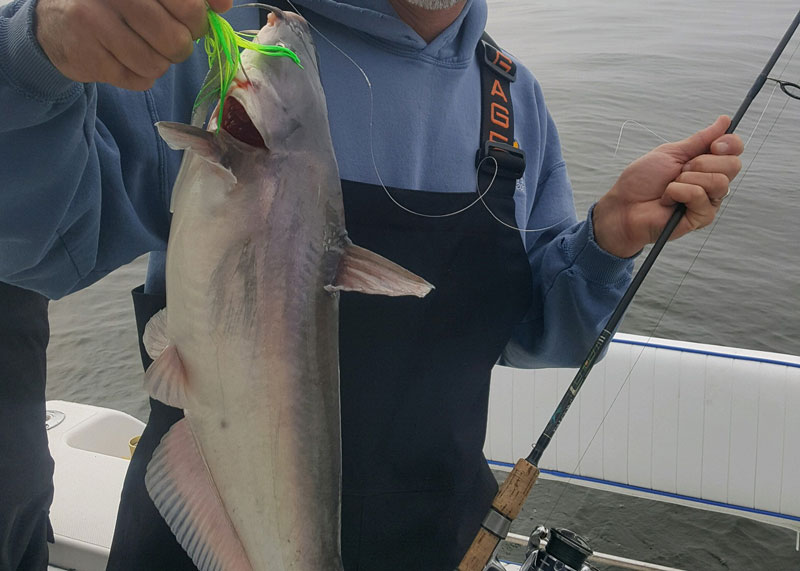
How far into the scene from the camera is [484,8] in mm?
1965

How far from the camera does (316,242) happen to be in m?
1.16

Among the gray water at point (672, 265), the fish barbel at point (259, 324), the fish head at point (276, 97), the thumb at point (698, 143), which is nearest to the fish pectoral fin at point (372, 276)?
the fish barbel at point (259, 324)

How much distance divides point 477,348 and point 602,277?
1.34 feet

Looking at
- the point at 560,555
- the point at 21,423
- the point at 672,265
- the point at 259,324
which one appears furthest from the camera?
the point at 672,265

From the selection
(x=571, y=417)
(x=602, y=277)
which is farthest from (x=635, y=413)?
(x=602, y=277)

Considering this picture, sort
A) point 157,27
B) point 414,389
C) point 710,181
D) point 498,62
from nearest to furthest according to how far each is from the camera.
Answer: point 157,27, point 710,181, point 414,389, point 498,62

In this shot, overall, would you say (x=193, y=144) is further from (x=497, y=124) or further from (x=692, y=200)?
(x=692, y=200)

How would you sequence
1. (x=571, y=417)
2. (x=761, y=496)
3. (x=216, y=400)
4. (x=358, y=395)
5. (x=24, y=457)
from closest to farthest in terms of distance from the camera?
(x=216, y=400) < (x=358, y=395) < (x=24, y=457) < (x=761, y=496) < (x=571, y=417)

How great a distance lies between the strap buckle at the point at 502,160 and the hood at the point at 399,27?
0.26 meters

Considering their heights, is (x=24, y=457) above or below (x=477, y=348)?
below

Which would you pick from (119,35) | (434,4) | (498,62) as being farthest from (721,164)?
(119,35)

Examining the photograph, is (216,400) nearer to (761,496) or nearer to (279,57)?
(279,57)

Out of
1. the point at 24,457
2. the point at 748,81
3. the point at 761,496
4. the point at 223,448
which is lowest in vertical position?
the point at 24,457

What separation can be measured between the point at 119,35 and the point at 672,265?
9.01 meters
